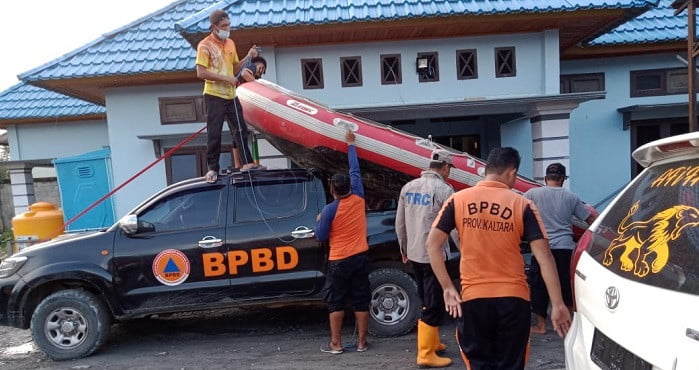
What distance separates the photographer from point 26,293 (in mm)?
4523

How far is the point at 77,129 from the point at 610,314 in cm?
1192

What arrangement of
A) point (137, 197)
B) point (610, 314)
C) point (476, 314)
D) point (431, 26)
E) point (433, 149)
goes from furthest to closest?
point (137, 197) < point (431, 26) < point (433, 149) < point (476, 314) < point (610, 314)

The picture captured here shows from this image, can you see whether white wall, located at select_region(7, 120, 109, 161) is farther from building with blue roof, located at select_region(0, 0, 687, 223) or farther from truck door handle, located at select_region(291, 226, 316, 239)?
truck door handle, located at select_region(291, 226, 316, 239)

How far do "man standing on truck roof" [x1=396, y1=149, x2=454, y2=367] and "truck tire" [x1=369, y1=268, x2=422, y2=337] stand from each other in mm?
635

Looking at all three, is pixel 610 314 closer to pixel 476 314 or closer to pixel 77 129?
pixel 476 314

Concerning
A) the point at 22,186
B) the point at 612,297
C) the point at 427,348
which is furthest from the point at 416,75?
the point at 22,186

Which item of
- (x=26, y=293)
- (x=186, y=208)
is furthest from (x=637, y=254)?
(x=26, y=293)

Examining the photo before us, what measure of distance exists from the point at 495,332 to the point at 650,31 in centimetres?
852

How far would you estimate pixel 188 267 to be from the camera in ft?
Result: 15.1

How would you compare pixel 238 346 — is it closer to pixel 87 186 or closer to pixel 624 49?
pixel 87 186

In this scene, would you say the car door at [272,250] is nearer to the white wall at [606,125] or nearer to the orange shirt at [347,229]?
the orange shirt at [347,229]

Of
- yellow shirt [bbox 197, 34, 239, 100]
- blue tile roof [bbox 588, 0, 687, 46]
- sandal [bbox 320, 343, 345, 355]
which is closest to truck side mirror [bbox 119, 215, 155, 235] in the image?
yellow shirt [bbox 197, 34, 239, 100]

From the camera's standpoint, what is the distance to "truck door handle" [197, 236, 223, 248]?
4613 millimetres

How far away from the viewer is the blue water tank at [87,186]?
8.88 m
